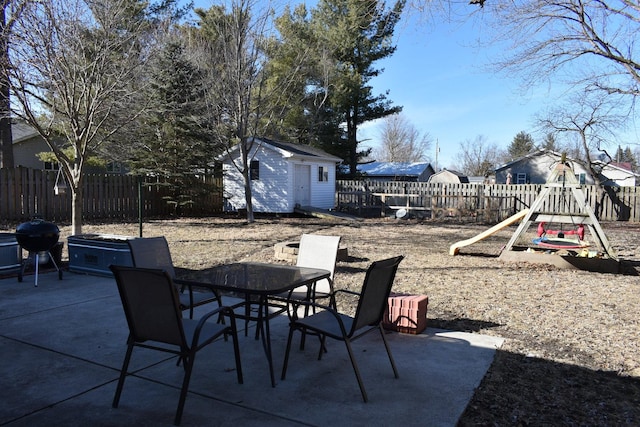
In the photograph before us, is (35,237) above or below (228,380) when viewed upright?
above

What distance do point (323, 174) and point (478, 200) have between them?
7.32 metres

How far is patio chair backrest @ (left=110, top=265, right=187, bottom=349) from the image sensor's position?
2.69 m

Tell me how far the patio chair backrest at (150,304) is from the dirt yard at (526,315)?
1862mm

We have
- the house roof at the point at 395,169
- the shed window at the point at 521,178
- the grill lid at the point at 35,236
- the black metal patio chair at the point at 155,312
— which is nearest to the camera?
the black metal patio chair at the point at 155,312

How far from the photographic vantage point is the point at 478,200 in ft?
64.9

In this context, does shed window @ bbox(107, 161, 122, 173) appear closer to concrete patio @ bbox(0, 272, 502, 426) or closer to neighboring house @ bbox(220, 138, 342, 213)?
neighboring house @ bbox(220, 138, 342, 213)

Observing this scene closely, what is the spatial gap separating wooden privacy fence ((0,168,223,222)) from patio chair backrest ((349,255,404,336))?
1322 centimetres

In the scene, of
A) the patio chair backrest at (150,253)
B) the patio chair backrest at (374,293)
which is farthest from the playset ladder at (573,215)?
the patio chair backrest at (150,253)

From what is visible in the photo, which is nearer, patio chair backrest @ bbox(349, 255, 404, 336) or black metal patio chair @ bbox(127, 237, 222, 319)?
patio chair backrest @ bbox(349, 255, 404, 336)

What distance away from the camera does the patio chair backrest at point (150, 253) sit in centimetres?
412

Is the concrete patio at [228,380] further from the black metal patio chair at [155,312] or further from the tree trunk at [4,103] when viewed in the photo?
the tree trunk at [4,103]

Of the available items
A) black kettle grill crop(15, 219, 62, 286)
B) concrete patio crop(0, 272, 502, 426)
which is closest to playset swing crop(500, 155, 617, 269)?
concrete patio crop(0, 272, 502, 426)

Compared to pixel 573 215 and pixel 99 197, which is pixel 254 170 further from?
pixel 573 215

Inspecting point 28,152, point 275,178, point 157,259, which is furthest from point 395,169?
point 157,259
